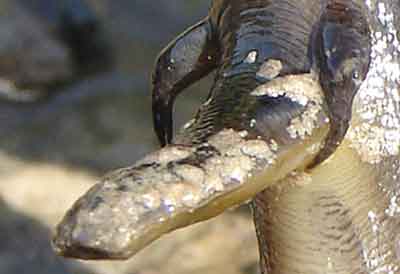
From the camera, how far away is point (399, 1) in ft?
3.86

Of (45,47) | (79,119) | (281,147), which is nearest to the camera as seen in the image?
(281,147)

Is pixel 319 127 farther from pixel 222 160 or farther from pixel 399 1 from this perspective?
pixel 399 1

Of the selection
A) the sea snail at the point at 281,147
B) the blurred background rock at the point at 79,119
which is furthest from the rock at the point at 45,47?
the sea snail at the point at 281,147

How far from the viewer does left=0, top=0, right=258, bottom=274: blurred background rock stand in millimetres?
2648

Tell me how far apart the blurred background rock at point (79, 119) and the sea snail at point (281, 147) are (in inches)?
52.1

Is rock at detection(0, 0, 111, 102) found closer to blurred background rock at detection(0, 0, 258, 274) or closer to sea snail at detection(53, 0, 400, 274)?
blurred background rock at detection(0, 0, 258, 274)

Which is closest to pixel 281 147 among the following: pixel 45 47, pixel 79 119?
pixel 79 119

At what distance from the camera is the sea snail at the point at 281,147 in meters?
0.87

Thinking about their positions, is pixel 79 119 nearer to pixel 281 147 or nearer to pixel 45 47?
pixel 45 47

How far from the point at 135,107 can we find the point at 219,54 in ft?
7.84

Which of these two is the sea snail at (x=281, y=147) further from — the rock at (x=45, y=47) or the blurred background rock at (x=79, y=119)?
the rock at (x=45, y=47)

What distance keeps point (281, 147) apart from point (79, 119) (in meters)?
2.52

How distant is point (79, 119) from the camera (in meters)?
3.44

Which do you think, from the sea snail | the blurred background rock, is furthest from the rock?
the sea snail
